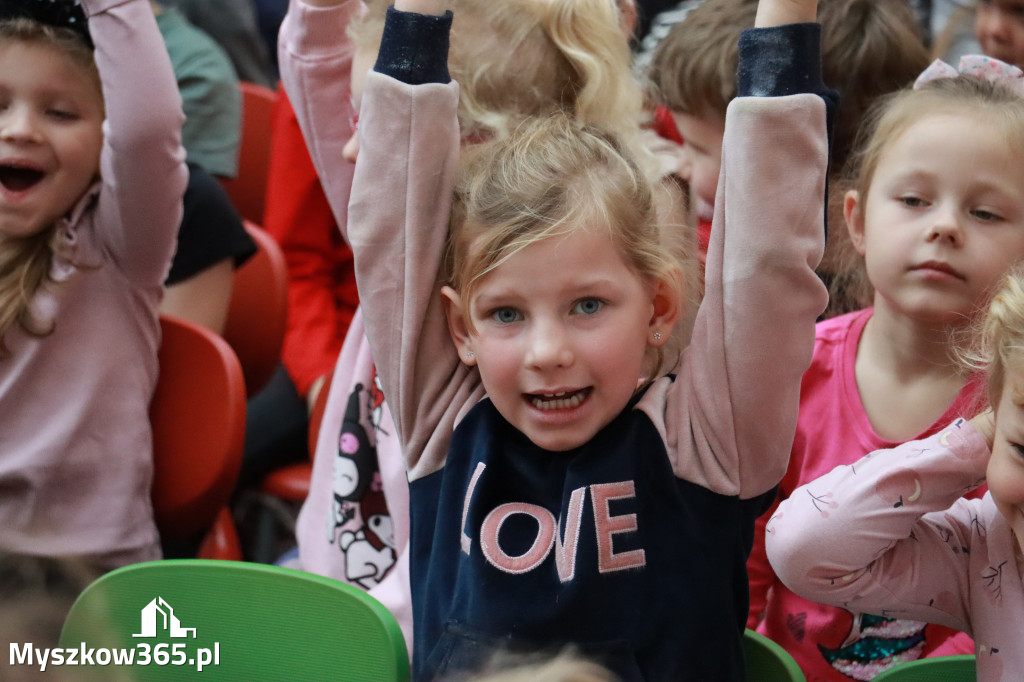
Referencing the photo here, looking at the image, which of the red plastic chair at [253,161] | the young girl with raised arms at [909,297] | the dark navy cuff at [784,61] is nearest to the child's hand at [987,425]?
the young girl with raised arms at [909,297]

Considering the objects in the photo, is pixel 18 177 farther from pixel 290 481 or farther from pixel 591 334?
pixel 591 334

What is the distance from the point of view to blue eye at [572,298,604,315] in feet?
3.33

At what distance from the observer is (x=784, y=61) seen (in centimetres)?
92

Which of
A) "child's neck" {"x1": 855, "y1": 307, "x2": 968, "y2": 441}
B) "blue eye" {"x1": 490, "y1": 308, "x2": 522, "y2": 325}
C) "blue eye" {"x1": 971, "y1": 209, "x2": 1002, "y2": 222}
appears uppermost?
"blue eye" {"x1": 971, "y1": 209, "x2": 1002, "y2": 222}

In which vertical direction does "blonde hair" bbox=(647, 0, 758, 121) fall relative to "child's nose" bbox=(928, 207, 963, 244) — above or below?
above

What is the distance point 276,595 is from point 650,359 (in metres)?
0.45

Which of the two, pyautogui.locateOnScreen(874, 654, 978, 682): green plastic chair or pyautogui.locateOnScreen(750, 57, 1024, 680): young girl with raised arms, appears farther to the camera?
pyautogui.locateOnScreen(750, 57, 1024, 680): young girl with raised arms

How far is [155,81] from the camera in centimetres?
147

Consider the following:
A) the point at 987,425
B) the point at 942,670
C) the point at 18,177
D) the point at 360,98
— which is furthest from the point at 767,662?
the point at 18,177

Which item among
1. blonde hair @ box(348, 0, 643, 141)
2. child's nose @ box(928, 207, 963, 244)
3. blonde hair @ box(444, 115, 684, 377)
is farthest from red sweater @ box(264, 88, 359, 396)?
child's nose @ box(928, 207, 963, 244)

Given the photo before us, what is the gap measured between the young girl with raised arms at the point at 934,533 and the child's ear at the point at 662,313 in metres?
0.21

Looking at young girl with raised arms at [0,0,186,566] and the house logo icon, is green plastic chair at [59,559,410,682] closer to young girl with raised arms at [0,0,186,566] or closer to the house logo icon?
the house logo icon

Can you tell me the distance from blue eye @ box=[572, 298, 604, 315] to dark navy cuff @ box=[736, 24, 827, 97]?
228 millimetres

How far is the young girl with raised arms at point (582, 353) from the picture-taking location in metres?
0.95
